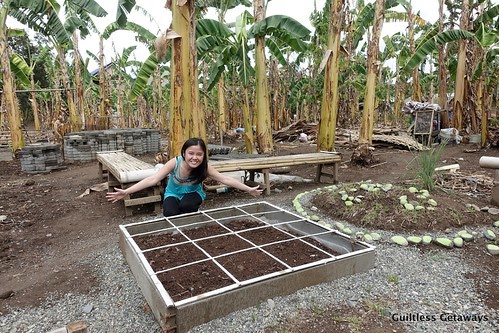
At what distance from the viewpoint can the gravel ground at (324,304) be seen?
6.56 feet

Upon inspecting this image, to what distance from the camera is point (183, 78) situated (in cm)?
460

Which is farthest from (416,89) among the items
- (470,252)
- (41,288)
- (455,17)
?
(41,288)

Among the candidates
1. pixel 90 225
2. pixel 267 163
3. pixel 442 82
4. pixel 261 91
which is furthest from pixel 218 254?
pixel 442 82

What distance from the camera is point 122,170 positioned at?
14.3 ft

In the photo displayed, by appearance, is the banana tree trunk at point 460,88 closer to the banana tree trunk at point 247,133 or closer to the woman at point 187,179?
Answer: the banana tree trunk at point 247,133

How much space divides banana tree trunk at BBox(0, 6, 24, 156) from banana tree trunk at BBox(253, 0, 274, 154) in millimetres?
6988

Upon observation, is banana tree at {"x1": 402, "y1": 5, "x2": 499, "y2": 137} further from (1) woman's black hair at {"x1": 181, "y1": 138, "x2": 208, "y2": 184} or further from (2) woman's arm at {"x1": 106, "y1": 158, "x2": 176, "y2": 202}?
(2) woman's arm at {"x1": 106, "y1": 158, "x2": 176, "y2": 202}

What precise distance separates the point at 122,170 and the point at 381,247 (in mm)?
3309

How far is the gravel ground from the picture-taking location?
2.00 metres

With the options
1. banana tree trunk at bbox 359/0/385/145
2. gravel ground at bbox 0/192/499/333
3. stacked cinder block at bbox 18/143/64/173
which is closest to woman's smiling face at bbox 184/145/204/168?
gravel ground at bbox 0/192/499/333

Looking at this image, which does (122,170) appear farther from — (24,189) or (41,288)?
(24,189)

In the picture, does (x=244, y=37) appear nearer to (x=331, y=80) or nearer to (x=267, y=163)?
(x=331, y=80)

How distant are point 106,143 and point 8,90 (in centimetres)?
296

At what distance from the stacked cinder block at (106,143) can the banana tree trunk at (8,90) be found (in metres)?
1.39
